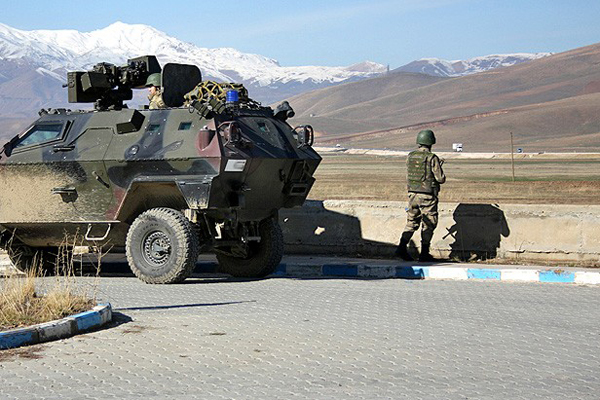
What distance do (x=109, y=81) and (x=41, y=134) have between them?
6.04 feet

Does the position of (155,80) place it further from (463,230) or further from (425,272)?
(463,230)

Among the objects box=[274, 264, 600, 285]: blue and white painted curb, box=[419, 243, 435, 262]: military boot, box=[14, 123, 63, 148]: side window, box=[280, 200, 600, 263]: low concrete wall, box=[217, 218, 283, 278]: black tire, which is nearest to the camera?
box=[274, 264, 600, 285]: blue and white painted curb

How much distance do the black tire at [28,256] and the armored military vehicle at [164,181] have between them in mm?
22

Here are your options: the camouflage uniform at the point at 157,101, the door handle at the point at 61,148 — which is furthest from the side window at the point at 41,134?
the camouflage uniform at the point at 157,101

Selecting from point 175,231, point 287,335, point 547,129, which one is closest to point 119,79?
point 175,231

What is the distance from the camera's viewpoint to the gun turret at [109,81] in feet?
50.2

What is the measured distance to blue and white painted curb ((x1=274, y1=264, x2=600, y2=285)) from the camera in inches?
520

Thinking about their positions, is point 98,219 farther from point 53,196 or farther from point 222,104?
point 222,104

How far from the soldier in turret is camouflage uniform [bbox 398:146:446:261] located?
141 inches

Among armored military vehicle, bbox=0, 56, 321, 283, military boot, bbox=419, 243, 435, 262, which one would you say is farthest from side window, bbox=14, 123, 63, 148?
military boot, bbox=419, 243, 435, 262

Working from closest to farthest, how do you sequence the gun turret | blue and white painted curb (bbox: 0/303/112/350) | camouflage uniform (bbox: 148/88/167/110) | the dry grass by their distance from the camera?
1. blue and white painted curb (bbox: 0/303/112/350)
2. the dry grass
3. camouflage uniform (bbox: 148/88/167/110)
4. the gun turret

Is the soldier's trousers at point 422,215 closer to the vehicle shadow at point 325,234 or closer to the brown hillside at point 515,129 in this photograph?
the vehicle shadow at point 325,234

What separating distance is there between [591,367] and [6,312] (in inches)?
190

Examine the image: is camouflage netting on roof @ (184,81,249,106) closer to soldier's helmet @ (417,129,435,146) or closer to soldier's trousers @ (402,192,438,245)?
soldier's helmet @ (417,129,435,146)
